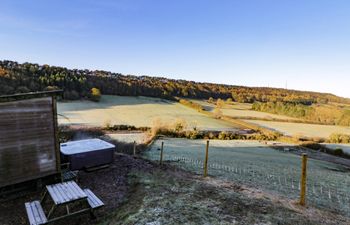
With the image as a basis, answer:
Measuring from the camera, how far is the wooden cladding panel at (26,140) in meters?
6.53

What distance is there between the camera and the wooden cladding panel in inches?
257

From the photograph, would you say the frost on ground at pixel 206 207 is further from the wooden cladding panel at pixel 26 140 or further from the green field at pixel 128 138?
the green field at pixel 128 138

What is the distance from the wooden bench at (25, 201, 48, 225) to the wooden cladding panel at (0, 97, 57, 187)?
5.96 ft

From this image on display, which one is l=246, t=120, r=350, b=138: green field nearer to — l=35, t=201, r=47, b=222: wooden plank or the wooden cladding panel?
the wooden cladding panel

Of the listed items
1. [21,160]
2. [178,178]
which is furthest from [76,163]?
[178,178]

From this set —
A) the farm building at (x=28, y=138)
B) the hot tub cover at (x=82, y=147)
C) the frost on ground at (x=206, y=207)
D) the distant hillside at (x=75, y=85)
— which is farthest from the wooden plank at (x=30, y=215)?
the distant hillside at (x=75, y=85)

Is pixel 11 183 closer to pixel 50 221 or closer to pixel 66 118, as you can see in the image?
pixel 50 221

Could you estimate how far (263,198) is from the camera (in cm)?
655

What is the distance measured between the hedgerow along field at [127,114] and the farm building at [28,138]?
84.2 ft

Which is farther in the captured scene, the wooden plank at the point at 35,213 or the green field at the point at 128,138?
the green field at the point at 128,138

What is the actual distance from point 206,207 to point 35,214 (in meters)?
3.66

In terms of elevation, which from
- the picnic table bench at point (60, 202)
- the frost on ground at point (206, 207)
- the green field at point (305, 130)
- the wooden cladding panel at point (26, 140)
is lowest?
the green field at point (305, 130)

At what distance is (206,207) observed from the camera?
5.77m

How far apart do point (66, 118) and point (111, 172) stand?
31.1 meters
